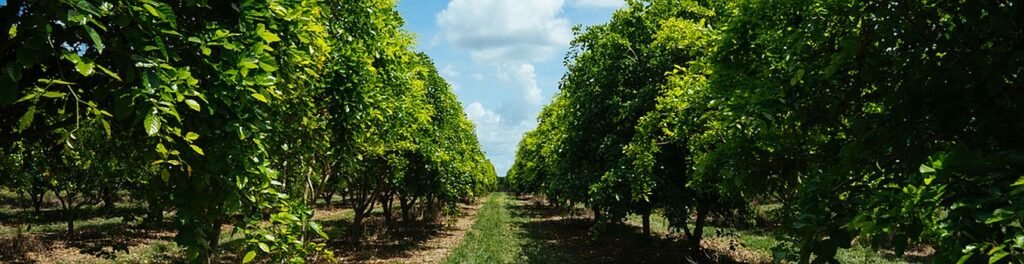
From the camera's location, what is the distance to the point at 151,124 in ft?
8.84

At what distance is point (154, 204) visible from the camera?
372 centimetres

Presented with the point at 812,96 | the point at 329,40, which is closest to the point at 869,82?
the point at 812,96

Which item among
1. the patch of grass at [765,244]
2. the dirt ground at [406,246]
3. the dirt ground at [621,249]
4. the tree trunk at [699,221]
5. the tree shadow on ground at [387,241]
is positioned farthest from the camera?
the tree shadow on ground at [387,241]

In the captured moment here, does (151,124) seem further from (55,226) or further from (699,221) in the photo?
(55,226)

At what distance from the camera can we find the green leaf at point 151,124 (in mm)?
2664

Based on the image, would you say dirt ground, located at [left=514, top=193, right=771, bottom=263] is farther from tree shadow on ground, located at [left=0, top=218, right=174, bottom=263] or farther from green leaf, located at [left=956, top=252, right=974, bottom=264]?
tree shadow on ground, located at [left=0, top=218, right=174, bottom=263]

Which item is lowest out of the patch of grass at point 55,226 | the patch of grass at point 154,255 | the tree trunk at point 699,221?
the patch of grass at point 154,255

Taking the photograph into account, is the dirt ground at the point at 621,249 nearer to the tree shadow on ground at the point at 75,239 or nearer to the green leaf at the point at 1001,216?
the green leaf at the point at 1001,216

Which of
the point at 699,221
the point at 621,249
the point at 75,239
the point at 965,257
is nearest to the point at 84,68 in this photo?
the point at 965,257

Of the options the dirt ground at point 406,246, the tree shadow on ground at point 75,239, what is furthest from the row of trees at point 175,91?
the tree shadow on ground at point 75,239

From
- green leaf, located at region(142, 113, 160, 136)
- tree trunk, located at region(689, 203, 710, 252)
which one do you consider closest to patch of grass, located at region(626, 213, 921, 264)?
tree trunk, located at region(689, 203, 710, 252)

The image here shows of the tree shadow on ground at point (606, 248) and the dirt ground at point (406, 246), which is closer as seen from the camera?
the tree shadow on ground at point (606, 248)

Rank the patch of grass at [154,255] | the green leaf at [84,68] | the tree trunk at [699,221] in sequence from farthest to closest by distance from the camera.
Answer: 1. the patch of grass at [154,255]
2. the tree trunk at [699,221]
3. the green leaf at [84,68]

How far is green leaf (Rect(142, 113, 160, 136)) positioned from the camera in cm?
266
